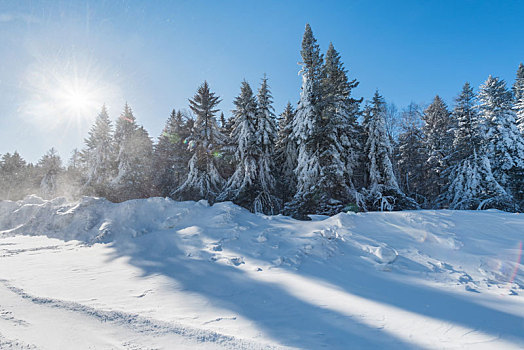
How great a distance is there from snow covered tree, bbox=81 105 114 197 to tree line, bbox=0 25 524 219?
0.09m

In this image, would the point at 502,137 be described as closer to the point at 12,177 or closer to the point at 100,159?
the point at 100,159

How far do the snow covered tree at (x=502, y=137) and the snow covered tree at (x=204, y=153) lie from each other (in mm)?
19664

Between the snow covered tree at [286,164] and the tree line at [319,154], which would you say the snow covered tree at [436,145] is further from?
the snow covered tree at [286,164]

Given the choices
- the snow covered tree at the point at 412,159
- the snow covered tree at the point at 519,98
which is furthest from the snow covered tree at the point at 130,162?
the snow covered tree at the point at 519,98

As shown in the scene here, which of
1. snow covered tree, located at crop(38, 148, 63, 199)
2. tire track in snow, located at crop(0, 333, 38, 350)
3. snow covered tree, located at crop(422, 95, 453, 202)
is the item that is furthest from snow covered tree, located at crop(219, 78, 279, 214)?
snow covered tree, located at crop(38, 148, 63, 199)

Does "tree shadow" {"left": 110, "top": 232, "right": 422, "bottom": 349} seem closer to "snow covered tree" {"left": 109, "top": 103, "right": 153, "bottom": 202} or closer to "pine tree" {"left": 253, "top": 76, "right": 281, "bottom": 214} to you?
"pine tree" {"left": 253, "top": 76, "right": 281, "bottom": 214}

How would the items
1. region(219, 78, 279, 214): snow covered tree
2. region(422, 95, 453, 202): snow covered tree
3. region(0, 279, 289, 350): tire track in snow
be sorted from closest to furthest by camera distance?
region(0, 279, 289, 350): tire track in snow, region(219, 78, 279, 214): snow covered tree, region(422, 95, 453, 202): snow covered tree

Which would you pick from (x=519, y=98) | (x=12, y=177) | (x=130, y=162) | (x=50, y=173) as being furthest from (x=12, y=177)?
(x=519, y=98)

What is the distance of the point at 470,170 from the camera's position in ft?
55.2

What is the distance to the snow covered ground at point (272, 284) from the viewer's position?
2.86m

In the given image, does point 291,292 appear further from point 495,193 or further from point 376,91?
point 495,193

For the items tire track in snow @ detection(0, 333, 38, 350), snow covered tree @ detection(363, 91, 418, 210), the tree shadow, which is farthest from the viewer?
snow covered tree @ detection(363, 91, 418, 210)

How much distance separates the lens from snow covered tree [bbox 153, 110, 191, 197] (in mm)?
20625

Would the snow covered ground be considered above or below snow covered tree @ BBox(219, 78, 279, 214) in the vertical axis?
below
